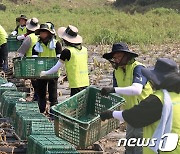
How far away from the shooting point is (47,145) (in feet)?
15.3

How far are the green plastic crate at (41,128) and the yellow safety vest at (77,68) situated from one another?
1.21 m

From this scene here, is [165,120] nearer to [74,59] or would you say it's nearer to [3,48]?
[74,59]

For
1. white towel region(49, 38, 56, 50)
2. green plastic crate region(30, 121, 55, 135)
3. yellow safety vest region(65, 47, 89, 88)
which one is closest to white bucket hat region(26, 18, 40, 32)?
white towel region(49, 38, 56, 50)

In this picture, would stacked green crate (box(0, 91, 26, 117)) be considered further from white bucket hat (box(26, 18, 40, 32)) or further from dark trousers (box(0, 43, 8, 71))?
dark trousers (box(0, 43, 8, 71))

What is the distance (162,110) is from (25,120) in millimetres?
2490

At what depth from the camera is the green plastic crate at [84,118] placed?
4570 mm

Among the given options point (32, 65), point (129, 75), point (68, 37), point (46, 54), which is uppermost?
point (68, 37)

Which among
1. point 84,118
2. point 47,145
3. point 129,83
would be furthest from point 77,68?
point 47,145

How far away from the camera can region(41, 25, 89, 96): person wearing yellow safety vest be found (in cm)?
645

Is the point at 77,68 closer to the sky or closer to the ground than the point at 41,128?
closer to the sky

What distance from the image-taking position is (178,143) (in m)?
3.70

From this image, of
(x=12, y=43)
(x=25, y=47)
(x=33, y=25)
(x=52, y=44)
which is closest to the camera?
(x=52, y=44)

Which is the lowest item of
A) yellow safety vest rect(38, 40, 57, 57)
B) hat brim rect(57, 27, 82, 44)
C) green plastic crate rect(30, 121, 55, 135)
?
green plastic crate rect(30, 121, 55, 135)

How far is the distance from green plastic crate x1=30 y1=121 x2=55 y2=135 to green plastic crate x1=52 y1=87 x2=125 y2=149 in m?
0.27
